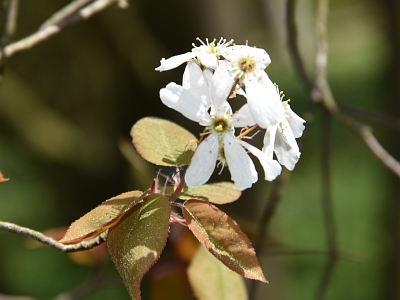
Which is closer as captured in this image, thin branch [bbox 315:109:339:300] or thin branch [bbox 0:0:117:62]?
thin branch [bbox 0:0:117:62]

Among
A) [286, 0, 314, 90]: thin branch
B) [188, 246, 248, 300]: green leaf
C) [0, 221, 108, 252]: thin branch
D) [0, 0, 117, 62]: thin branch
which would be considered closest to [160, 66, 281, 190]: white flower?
[0, 221, 108, 252]: thin branch

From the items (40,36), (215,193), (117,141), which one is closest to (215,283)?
(215,193)

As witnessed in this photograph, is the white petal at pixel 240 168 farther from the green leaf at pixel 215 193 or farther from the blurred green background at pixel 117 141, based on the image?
the blurred green background at pixel 117 141

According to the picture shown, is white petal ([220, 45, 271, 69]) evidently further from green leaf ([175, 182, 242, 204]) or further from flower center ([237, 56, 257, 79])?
green leaf ([175, 182, 242, 204])

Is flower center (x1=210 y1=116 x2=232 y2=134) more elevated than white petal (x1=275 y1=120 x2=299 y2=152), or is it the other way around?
flower center (x1=210 y1=116 x2=232 y2=134)

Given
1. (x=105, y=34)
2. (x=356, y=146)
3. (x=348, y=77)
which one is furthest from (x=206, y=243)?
(x=348, y=77)

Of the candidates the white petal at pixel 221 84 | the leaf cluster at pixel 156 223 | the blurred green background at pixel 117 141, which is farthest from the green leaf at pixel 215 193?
the blurred green background at pixel 117 141
